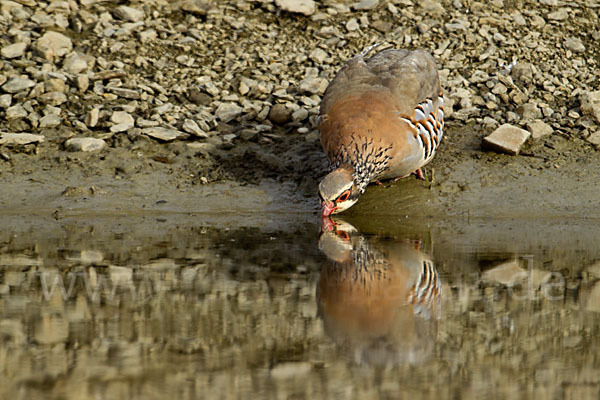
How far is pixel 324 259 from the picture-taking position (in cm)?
507

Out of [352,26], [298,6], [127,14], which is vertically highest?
[298,6]

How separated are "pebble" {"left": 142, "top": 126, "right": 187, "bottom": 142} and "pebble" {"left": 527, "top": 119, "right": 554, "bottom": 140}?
312cm

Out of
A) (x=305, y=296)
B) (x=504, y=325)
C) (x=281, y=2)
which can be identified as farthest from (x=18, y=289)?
(x=281, y=2)

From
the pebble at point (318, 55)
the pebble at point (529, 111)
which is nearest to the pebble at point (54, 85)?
the pebble at point (318, 55)

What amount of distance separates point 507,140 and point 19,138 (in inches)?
170

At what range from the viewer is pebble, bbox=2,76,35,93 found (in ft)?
25.4

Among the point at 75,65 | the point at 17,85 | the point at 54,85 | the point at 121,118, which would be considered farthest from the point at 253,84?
the point at 17,85

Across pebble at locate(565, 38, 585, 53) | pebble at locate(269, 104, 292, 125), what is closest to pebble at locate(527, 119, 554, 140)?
pebble at locate(565, 38, 585, 53)

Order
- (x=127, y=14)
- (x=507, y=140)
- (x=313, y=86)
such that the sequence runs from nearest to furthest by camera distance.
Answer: (x=507, y=140) → (x=313, y=86) → (x=127, y=14)

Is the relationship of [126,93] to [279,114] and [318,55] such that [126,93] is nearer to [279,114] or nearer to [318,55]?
[279,114]

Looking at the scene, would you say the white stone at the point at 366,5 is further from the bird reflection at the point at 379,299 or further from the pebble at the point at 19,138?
the bird reflection at the point at 379,299

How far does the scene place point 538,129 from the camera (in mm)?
7473

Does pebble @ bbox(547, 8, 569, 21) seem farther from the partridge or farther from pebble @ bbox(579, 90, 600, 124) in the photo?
the partridge

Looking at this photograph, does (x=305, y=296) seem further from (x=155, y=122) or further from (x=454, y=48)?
(x=454, y=48)
